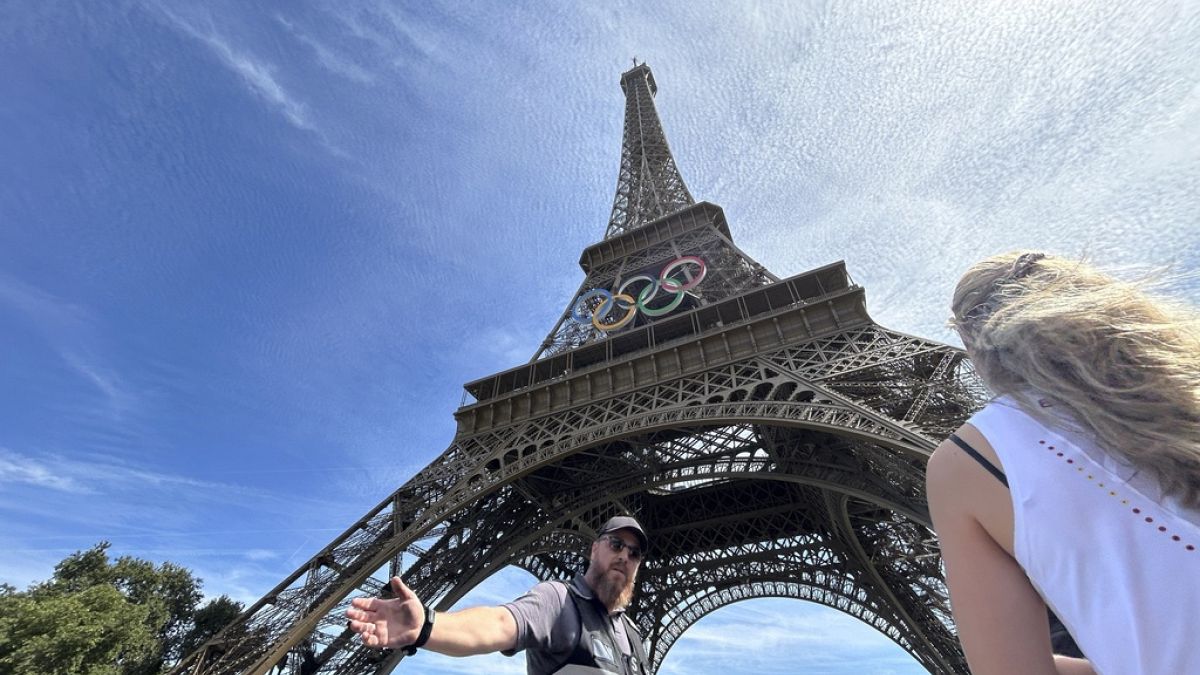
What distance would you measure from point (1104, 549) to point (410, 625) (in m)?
1.61

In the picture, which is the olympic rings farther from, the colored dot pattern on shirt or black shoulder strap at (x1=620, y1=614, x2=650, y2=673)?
A: the colored dot pattern on shirt

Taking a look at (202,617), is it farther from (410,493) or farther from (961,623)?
(961,623)

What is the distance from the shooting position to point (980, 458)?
111 cm

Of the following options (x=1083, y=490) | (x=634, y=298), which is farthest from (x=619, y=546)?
(x=634, y=298)

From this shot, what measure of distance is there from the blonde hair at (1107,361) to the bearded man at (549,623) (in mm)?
1475

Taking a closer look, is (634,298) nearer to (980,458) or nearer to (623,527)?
(623,527)

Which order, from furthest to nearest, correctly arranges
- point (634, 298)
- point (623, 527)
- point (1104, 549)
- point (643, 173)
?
point (643, 173) < point (634, 298) < point (623, 527) < point (1104, 549)

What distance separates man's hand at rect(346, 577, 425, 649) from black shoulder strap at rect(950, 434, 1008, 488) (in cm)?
141

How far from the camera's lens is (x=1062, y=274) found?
1300 millimetres

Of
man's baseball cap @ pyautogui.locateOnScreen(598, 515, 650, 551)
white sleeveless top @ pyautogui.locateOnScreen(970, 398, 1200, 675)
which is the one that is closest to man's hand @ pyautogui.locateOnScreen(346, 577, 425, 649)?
man's baseball cap @ pyautogui.locateOnScreen(598, 515, 650, 551)

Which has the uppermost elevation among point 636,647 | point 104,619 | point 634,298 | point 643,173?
point 643,173

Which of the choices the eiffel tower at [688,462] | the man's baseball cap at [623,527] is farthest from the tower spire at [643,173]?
the man's baseball cap at [623,527]

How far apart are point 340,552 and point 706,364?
32.4ft

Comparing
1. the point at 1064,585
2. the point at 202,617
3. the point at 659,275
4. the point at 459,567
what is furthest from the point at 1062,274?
the point at 202,617
